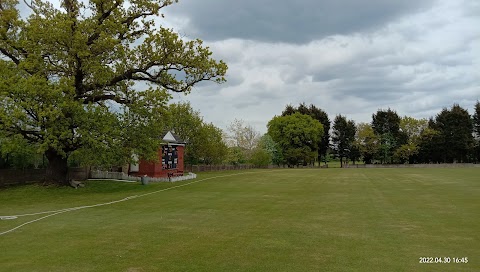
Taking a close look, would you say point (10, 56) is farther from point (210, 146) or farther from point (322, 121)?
point (322, 121)

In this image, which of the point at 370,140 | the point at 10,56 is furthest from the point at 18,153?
the point at 370,140

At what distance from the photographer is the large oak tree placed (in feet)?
72.1

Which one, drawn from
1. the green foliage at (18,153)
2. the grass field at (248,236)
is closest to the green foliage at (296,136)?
the green foliage at (18,153)

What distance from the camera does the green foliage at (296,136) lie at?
8319cm

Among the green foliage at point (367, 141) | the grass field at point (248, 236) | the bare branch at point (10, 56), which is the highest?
the bare branch at point (10, 56)

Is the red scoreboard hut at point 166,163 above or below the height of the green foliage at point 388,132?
below

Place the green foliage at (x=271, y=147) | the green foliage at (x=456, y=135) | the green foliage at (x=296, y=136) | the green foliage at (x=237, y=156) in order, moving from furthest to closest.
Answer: the green foliage at (x=296, y=136) < the green foliage at (x=271, y=147) < the green foliage at (x=456, y=135) < the green foliage at (x=237, y=156)

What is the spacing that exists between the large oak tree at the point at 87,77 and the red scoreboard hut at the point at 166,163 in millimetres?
10617

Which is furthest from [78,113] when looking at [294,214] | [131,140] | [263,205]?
[294,214]

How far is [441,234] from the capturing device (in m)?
10.5

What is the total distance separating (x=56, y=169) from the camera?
26.0 m

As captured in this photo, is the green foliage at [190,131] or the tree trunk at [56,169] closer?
the tree trunk at [56,169]

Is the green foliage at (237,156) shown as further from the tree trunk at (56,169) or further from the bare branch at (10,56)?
the bare branch at (10,56)

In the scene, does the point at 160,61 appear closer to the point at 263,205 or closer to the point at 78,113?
the point at 78,113
